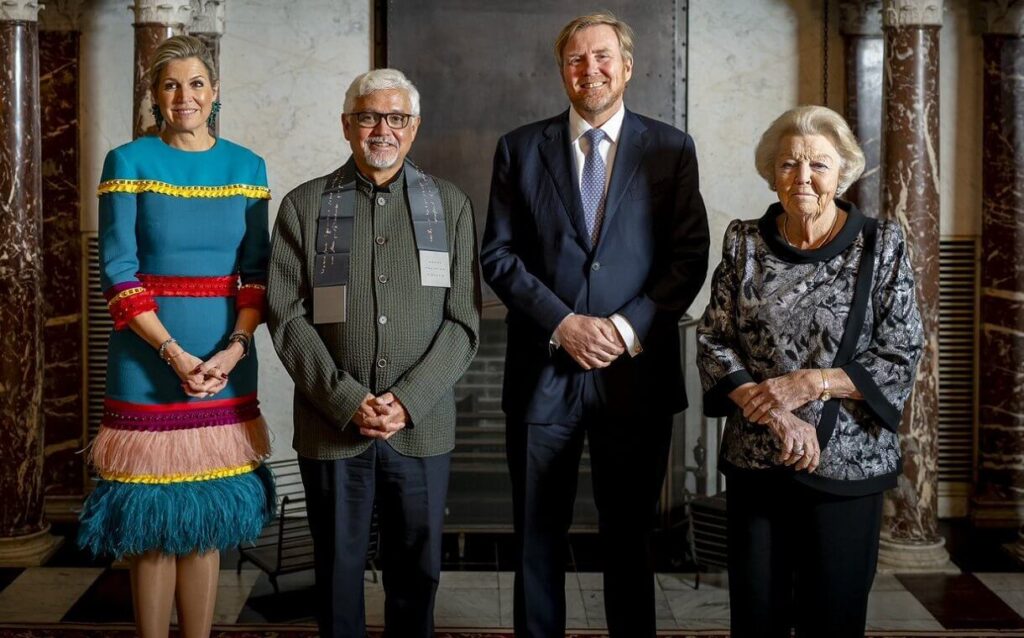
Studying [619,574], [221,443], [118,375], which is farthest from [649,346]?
[118,375]

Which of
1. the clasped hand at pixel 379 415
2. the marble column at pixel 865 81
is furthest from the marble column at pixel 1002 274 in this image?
the clasped hand at pixel 379 415

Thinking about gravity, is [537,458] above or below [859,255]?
below

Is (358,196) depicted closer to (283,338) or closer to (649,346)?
(283,338)

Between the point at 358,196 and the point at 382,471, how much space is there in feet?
2.29

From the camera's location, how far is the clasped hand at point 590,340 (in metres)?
2.77

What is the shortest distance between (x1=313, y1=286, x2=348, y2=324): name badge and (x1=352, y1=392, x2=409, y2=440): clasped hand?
0.22m

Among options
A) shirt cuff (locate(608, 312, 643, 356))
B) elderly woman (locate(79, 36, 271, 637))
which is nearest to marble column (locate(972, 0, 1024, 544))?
shirt cuff (locate(608, 312, 643, 356))

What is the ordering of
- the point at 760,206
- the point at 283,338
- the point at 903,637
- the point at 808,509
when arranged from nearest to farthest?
the point at 808,509 → the point at 283,338 → the point at 903,637 → the point at 760,206

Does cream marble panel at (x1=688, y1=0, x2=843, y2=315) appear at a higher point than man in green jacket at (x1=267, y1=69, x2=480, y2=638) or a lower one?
higher

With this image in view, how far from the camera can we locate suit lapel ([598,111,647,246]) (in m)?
2.87

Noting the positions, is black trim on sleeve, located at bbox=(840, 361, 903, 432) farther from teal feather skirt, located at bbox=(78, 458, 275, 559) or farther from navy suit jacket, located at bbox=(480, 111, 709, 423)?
teal feather skirt, located at bbox=(78, 458, 275, 559)

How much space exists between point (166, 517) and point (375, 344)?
691mm

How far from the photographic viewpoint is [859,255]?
2.55 meters

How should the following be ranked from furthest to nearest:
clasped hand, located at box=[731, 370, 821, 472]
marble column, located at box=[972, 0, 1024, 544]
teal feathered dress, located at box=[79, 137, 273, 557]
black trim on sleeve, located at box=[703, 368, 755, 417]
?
marble column, located at box=[972, 0, 1024, 544] → teal feathered dress, located at box=[79, 137, 273, 557] → black trim on sleeve, located at box=[703, 368, 755, 417] → clasped hand, located at box=[731, 370, 821, 472]
